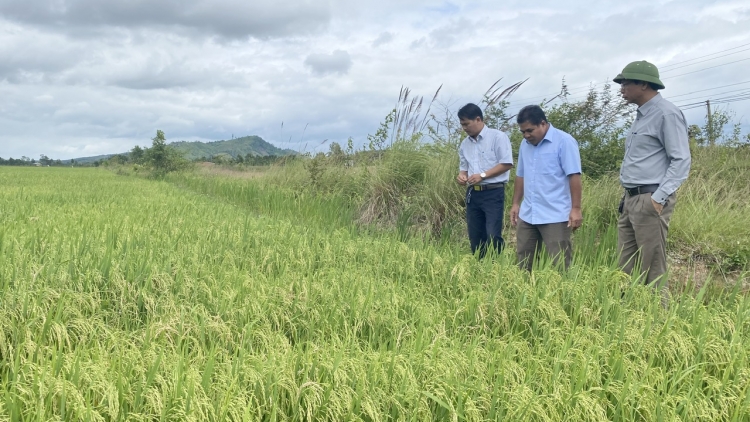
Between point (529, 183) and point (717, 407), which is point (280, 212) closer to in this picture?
point (529, 183)

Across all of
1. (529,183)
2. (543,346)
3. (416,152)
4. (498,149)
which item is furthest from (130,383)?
(416,152)

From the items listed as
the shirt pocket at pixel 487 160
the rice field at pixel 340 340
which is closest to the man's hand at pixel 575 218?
the rice field at pixel 340 340

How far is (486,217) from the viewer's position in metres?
4.20

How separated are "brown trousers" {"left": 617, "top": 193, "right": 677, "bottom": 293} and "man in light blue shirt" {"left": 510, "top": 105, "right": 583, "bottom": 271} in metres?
0.36

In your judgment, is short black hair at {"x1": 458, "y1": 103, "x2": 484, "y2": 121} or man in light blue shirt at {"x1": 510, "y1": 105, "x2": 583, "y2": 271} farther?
short black hair at {"x1": 458, "y1": 103, "x2": 484, "y2": 121}

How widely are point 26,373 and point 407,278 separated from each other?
2.24 m

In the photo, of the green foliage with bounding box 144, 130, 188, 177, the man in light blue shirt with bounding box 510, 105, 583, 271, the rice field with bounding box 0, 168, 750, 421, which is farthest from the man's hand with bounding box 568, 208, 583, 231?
the green foliage with bounding box 144, 130, 188, 177

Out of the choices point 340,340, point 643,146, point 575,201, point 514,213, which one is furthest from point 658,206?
point 340,340

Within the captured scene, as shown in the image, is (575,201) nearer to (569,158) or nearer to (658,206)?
(569,158)

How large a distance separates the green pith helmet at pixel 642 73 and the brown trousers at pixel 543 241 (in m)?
1.10

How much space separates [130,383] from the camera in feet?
5.64

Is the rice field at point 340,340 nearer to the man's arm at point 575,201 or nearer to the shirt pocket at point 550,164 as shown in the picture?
the man's arm at point 575,201

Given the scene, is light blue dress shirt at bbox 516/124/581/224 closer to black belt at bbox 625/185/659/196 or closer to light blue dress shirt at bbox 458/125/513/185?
black belt at bbox 625/185/659/196

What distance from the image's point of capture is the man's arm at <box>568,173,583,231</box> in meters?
3.44
